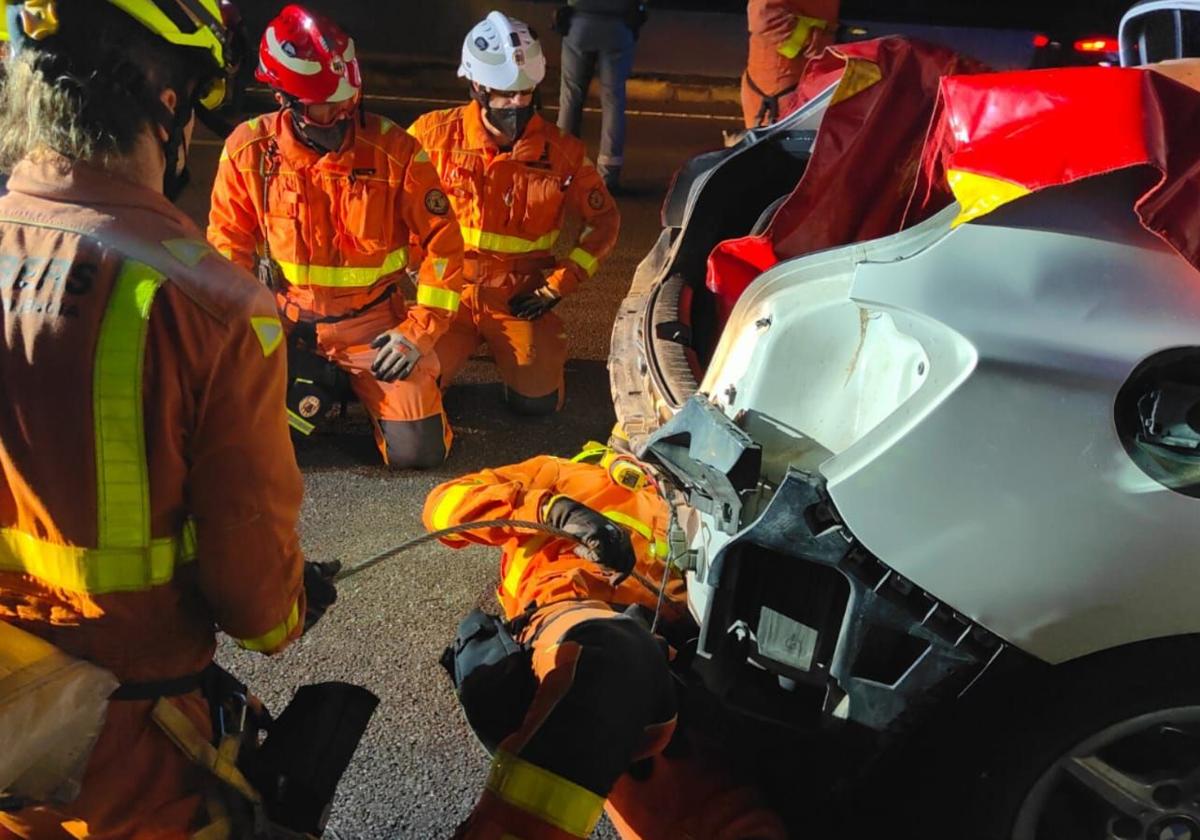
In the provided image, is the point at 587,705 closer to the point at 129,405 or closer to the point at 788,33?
the point at 129,405

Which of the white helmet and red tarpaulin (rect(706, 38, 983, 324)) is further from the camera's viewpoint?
the white helmet

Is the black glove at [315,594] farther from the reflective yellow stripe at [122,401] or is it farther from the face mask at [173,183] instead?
the face mask at [173,183]

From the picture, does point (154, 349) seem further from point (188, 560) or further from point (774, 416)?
point (774, 416)

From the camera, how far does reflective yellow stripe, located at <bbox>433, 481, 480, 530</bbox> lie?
2.73m

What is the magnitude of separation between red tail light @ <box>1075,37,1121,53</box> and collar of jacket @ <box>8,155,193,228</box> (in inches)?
285

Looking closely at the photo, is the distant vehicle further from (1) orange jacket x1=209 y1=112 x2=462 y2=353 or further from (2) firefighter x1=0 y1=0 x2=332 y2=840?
(2) firefighter x1=0 y1=0 x2=332 y2=840

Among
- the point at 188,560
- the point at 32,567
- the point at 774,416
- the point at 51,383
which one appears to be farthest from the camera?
the point at 774,416

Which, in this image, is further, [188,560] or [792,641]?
[792,641]

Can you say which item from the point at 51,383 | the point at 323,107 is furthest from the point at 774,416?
the point at 323,107

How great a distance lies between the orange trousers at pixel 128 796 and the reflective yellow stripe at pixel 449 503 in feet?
3.47

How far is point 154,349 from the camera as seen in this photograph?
4.83ft

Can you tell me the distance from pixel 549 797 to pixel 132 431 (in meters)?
0.94

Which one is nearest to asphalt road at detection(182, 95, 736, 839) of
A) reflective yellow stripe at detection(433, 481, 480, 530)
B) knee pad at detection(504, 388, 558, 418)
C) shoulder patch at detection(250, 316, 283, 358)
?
knee pad at detection(504, 388, 558, 418)

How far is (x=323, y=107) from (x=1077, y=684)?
137 inches
